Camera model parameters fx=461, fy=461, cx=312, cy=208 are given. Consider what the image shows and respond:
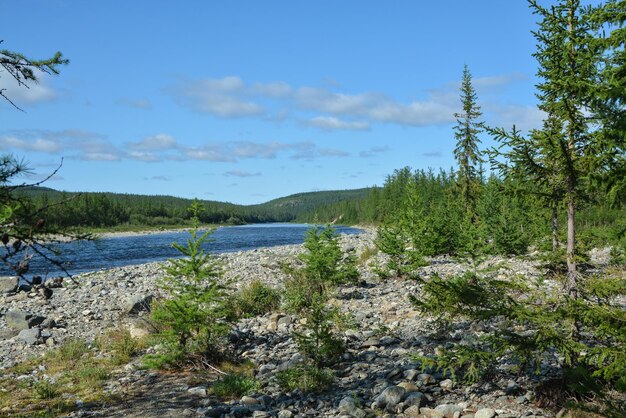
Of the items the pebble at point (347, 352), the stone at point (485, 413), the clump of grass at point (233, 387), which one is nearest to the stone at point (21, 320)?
the pebble at point (347, 352)

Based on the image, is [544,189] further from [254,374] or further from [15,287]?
[15,287]

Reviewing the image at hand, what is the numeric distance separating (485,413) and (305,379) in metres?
3.11

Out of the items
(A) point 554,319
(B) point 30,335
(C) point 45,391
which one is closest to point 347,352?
(A) point 554,319

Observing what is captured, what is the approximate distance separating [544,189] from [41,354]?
12906 mm

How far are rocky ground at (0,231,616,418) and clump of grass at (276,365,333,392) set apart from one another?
14cm

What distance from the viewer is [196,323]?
9.80m

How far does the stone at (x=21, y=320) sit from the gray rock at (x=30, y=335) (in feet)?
2.97

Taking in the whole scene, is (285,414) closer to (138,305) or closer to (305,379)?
(305,379)

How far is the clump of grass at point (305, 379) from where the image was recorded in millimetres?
8250

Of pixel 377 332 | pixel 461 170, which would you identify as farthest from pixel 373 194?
pixel 377 332

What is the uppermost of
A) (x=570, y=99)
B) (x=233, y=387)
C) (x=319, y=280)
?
(x=570, y=99)

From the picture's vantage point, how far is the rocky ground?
7141mm

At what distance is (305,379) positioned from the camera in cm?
820

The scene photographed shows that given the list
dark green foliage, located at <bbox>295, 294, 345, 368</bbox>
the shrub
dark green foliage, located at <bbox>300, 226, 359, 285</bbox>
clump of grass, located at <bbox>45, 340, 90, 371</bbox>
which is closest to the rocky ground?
dark green foliage, located at <bbox>295, 294, 345, 368</bbox>
